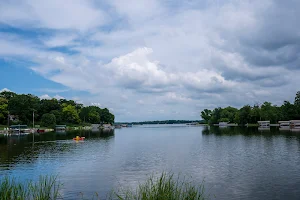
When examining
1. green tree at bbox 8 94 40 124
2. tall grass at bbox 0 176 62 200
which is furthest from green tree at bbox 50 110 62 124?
tall grass at bbox 0 176 62 200

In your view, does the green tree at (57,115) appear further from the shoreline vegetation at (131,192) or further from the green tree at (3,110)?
the shoreline vegetation at (131,192)

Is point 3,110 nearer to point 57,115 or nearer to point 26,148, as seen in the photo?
point 57,115

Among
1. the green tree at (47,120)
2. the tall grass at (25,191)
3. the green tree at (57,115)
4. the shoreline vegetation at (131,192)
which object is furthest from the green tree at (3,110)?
the tall grass at (25,191)

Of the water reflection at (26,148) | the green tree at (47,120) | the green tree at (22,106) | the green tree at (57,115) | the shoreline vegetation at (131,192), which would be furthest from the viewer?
the green tree at (57,115)

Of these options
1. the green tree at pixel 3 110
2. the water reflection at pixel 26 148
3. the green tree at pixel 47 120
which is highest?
the green tree at pixel 3 110

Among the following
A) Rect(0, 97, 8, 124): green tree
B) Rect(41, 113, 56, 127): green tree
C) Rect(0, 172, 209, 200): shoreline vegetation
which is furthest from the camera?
Rect(41, 113, 56, 127): green tree

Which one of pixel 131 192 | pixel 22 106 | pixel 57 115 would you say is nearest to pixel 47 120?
pixel 57 115

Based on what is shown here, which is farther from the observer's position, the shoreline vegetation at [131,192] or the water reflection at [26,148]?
the water reflection at [26,148]

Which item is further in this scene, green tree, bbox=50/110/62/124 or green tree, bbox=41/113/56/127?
green tree, bbox=50/110/62/124

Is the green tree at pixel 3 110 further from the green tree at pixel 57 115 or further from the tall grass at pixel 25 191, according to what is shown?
the tall grass at pixel 25 191

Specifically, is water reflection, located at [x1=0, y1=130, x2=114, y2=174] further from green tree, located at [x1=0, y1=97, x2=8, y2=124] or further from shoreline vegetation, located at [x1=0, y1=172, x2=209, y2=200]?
green tree, located at [x1=0, y1=97, x2=8, y2=124]

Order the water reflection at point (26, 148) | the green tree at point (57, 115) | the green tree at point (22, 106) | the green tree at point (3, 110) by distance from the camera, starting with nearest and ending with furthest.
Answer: the water reflection at point (26, 148)
the green tree at point (3, 110)
the green tree at point (22, 106)
the green tree at point (57, 115)

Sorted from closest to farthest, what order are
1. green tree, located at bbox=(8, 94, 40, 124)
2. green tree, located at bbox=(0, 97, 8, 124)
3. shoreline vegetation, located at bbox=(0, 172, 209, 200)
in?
1. shoreline vegetation, located at bbox=(0, 172, 209, 200)
2. green tree, located at bbox=(0, 97, 8, 124)
3. green tree, located at bbox=(8, 94, 40, 124)

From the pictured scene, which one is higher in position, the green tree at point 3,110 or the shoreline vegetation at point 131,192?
the green tree at point 3,110
